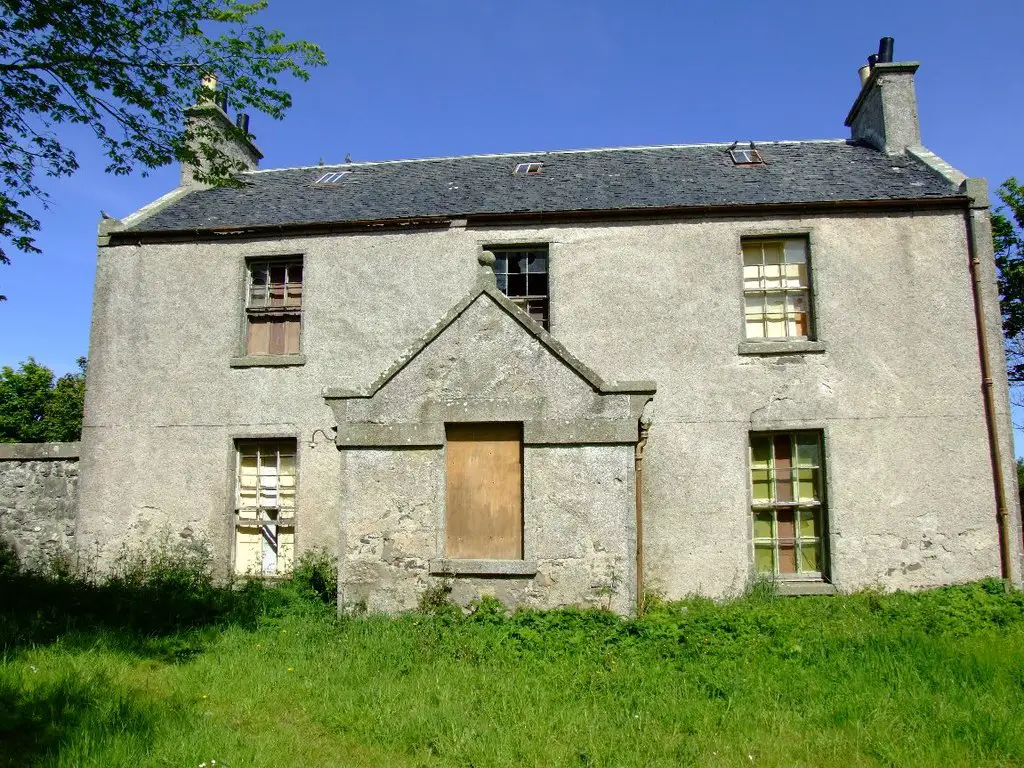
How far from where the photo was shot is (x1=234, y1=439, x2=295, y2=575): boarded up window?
11.5 m

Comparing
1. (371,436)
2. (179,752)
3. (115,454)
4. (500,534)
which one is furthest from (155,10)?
(179,752)

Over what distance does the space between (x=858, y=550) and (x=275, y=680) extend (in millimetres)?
8261

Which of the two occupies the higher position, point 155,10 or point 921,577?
point 155,10

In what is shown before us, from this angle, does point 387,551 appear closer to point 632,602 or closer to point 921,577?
point 632,602

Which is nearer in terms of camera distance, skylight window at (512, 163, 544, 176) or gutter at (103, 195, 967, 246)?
gutter at (103, 195, 967, 246)

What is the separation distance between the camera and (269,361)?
1180 cm

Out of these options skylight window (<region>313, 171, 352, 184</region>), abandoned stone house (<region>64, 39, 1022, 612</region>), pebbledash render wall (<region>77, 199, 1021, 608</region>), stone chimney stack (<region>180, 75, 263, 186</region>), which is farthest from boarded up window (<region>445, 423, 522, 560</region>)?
skylight window (<region>313, 171, 352, 184</region>)

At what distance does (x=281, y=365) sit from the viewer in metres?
11.8

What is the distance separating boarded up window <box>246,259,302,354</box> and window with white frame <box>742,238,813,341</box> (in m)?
7.56

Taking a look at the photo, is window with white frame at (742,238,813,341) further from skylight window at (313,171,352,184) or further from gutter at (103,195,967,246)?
skylight window at (313,171,352,184)

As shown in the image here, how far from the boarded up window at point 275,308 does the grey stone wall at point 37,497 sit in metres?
3.58

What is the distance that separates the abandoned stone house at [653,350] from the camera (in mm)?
10422

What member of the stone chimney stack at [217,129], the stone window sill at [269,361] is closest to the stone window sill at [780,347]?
the stone window sill at [269,361]

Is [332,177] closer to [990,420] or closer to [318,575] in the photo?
[318,575]
